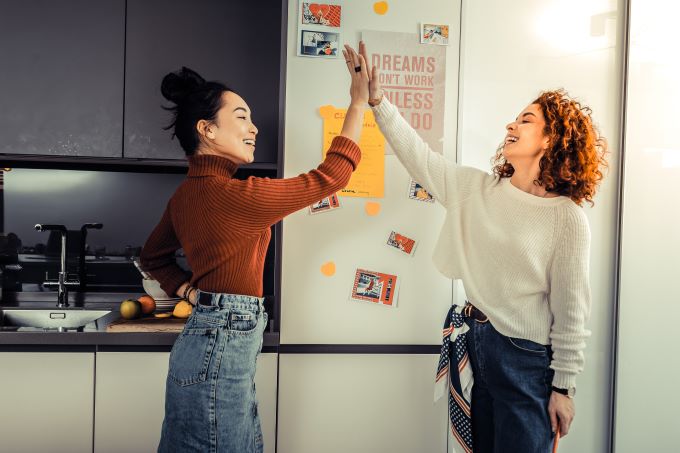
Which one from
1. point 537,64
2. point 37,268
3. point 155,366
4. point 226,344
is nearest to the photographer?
point 226,344

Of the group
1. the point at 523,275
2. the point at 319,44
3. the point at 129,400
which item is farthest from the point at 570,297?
the point at 129,400

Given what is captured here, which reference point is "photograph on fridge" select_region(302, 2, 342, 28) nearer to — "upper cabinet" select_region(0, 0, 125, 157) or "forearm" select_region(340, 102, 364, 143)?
"forearm" select_region(340, 102, 364, 143)

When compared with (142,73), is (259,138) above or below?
below

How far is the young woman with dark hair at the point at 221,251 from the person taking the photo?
1.21 meters

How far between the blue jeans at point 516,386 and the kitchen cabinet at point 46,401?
1.27 m

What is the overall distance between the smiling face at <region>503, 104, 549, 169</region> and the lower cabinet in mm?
762

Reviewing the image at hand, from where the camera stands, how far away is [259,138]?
209cm

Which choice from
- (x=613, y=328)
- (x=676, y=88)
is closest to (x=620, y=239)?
(x=613, y=328)

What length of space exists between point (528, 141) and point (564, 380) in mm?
651

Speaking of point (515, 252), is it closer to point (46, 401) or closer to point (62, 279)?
point (46, 401)

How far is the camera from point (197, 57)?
6.84 feet

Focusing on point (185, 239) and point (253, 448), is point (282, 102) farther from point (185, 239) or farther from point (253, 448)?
point (253, 448)

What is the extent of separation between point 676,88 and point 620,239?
Result: 59 cm

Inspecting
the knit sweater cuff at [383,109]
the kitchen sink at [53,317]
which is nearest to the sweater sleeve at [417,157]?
the knit sweater cuff at [383,109]
